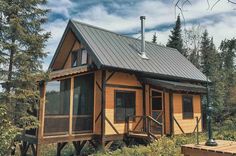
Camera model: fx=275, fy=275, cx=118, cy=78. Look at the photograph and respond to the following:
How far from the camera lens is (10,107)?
9.73m

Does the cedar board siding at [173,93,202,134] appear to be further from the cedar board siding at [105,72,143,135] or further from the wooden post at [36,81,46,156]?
the wooden post at [36,81,46,156]

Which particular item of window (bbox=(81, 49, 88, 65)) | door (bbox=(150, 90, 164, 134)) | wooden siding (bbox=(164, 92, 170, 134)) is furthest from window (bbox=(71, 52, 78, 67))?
wooden siding (bbox=(164, 92, 170, 134))

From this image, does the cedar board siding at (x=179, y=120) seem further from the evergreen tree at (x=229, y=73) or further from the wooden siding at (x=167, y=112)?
the evergreen tree at (x=229, y=73)

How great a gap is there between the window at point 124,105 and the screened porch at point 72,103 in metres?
1.32

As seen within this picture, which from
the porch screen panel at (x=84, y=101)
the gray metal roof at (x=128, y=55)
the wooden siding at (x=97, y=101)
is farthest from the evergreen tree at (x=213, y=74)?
the porch screen panel at (x=84, y=101)

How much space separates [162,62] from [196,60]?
27.0 meters

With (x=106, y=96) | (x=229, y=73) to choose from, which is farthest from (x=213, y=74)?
(x=106, y=96)

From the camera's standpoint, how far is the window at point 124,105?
46.8 ft

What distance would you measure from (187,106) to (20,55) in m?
11.0

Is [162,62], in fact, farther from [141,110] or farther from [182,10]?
[182,10]

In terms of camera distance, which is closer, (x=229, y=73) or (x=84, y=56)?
(x=84, y=56)

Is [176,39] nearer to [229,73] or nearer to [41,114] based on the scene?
[229,73]

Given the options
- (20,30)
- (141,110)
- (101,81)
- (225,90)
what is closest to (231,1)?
(20,30)

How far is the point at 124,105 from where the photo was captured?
14.6 metres
